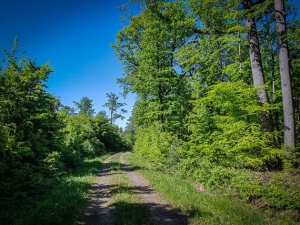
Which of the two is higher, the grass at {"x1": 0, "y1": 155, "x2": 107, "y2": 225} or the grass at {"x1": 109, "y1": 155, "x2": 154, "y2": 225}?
the grass at {"x1": 0, "y1": 155, "x2": 107, "y2": 225}

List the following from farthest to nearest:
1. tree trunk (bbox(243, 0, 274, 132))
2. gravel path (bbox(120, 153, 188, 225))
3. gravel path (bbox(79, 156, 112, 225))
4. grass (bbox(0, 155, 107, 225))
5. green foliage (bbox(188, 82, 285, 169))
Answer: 1. tree trunk (bbox(243, 0, 274, 132))
2. green foliage (bbox(188, 82, 285, 169))
3. gravel path (bbox(79, 156, 112, 225))
4. grass (bbox(0, 155, 107, 225))
5. gravel path (bbox(120, 153, 188, 225))

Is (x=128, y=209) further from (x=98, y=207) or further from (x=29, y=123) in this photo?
(x=29, y=123)

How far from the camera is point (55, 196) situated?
874cm

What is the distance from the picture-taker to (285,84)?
8180mm

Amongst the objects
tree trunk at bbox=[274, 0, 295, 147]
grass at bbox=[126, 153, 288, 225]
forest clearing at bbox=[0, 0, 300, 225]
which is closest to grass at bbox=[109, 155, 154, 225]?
forest clearing at bbox=[0, 0, 300, 225]

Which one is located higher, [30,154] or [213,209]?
[30,154]

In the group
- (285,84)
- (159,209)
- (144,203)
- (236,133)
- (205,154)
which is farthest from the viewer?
(205,154)

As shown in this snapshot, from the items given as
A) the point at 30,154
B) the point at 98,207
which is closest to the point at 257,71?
the point at 98,207

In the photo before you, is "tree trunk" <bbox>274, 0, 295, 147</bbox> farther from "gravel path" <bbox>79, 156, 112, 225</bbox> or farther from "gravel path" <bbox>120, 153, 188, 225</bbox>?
"gravel path" <bbox>79, 156, 112, 225</bbox>

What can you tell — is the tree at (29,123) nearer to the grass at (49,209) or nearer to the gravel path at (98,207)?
the grass at (49,209)

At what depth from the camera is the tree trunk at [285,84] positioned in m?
7.95

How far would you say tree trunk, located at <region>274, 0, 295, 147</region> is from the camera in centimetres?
795

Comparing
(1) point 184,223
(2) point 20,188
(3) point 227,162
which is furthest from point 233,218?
(2) point 20,188

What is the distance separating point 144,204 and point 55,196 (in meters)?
4.56
